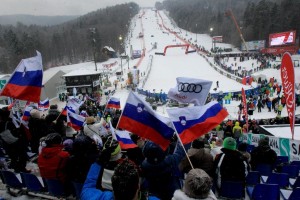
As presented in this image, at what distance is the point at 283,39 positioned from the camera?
54.7m

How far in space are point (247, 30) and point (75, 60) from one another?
203ft

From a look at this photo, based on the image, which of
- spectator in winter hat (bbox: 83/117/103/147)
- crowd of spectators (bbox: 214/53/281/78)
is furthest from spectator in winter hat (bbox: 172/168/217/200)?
crowd of spectators (bbox: 214/53/281/78)

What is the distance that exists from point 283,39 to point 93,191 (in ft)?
193

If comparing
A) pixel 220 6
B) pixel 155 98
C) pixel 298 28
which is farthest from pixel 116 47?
pixel 220 6

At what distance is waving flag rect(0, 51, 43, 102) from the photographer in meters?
7.41

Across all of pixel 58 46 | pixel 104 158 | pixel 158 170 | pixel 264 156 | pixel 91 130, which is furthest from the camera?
pixel 58 46

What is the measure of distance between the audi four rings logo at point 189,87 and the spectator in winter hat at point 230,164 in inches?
113

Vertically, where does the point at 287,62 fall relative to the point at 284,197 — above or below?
above

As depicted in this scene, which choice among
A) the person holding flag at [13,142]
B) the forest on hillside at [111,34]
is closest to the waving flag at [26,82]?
the person holding flag at [13,142]

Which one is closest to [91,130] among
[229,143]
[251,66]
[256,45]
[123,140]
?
[123,140]

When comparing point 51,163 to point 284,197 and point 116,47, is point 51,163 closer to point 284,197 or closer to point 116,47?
point 284,197

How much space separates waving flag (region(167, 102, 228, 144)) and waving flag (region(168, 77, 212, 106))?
1658mm

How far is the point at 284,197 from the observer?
5125 mm

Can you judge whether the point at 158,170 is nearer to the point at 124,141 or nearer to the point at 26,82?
the point at 124,141
